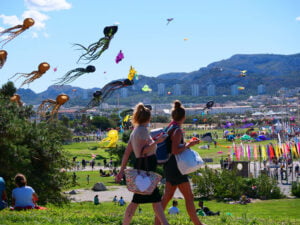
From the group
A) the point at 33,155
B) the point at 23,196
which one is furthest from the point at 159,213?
the point at 33,155

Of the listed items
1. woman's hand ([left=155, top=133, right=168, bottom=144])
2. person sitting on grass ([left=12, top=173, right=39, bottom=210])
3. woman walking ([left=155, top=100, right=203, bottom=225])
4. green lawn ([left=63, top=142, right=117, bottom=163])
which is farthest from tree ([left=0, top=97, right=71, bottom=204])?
green lawn ([left=63, top=142, right=117, bottom=163])

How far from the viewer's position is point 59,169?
15.2 m

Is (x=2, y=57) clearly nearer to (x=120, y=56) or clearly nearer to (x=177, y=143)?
(x=120, y=56)

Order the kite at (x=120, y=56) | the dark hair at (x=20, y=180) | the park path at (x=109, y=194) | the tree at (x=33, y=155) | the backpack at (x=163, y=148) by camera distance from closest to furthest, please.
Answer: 1. the backpack at (x=163, y=148)
2. the dark hair at (x=20, y=180)
3. the tree at (x=33, y=155)
4. the kite at (x=120, y=56)
5. the park path at (x=109, y=194)

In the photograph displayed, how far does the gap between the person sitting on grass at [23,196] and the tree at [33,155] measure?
5.07 meters

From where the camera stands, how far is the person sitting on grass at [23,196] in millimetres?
7160

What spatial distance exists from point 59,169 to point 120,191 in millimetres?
13539

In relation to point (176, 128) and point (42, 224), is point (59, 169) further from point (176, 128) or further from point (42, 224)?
point (176, 128)

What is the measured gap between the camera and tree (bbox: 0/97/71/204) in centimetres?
1246

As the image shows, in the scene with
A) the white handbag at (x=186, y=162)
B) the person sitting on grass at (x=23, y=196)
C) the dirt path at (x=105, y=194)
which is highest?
the white handbag at (x=186, y=162)

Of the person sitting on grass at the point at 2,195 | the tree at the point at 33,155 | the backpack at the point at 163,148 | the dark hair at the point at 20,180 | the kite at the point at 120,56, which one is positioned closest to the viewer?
the backpack at the point at 163,148

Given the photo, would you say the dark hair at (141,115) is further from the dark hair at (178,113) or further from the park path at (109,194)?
the park path at (109,194)

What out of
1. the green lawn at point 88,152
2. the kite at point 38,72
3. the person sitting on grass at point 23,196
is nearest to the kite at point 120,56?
the kite at point 38,72

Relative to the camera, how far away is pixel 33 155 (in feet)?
46.4
